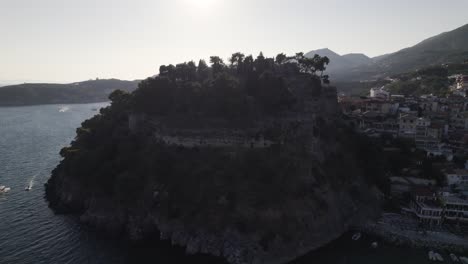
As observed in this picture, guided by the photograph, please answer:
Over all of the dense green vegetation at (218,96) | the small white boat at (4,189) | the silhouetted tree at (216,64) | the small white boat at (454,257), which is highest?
the silhouetted tree at (216,64)

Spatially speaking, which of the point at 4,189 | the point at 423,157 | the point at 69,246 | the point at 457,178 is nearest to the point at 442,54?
the point at 423,157

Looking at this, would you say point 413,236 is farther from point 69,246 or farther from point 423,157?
point 69,246

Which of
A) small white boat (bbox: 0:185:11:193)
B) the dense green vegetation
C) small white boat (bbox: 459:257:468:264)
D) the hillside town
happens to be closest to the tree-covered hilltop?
the dense green vegetation

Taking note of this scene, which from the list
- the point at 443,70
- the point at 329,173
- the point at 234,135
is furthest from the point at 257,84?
the point at 443,70

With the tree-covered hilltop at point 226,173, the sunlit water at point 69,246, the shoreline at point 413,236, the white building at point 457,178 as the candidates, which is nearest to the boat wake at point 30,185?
the sunlit water at point 69,246

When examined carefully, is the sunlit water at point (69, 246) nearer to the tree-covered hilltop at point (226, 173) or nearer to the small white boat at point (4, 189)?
the small white boat at point (4, 189)

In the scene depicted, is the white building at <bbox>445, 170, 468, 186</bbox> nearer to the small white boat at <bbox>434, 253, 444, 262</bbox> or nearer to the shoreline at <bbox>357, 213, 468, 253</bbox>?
the shoreline at <bbox>357, 213, 468, 253</bbox>
